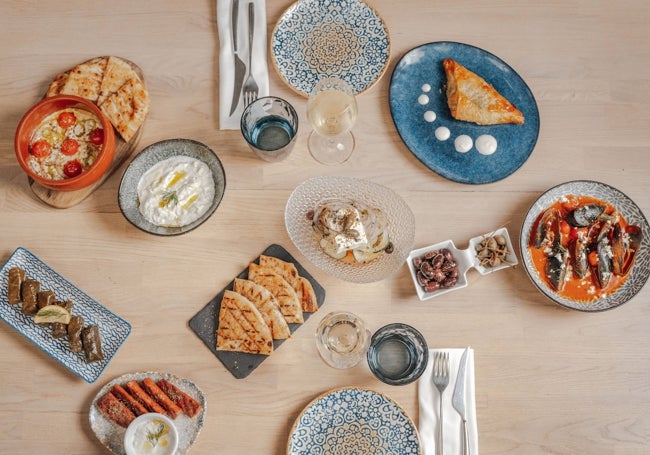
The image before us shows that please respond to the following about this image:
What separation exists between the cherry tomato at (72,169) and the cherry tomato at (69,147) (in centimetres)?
3

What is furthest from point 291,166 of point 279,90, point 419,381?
point 419,381

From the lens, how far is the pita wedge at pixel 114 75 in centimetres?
187

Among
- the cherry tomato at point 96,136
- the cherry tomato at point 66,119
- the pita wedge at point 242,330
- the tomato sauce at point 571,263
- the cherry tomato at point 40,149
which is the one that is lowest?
the pita wedge at point 242,330

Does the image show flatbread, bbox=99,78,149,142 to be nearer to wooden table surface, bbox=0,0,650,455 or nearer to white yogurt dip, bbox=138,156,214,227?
wooden table surface, bbox=0,0,650,455

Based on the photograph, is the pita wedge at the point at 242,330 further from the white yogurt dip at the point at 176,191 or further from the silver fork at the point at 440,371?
the silver fork at the point at 440,371

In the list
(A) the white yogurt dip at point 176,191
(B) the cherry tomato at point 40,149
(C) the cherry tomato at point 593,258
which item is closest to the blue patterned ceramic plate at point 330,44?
(A) the white yogurt dip at point 176,191

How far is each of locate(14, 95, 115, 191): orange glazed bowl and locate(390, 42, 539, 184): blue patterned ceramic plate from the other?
3.16 feet

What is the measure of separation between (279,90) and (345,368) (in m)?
0.96

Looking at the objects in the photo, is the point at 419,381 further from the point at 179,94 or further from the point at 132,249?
the point at 179,94

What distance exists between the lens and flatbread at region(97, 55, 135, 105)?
73.7 inches

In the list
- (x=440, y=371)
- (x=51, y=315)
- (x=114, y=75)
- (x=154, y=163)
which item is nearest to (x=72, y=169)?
(x=154, y=163)

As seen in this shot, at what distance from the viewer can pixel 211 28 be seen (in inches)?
77.8

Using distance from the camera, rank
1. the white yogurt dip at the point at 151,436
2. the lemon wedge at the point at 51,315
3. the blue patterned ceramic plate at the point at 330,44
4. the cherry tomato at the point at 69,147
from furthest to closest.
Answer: the blue patterned ceramic plate at the point at 330,44 → the cherry tomato at the point at 69,147 → the lemon wedge at the point at 51,315 → the white yogurt dip at the point at 151,436

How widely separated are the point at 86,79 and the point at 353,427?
4.71 feet
